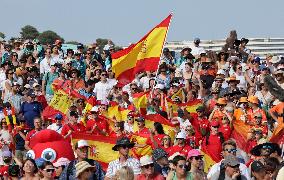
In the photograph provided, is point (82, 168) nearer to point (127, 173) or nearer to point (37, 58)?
point (127, 173)

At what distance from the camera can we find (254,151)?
549 inches

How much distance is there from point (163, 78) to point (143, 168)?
34.4ft

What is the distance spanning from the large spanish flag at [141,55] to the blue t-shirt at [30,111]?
8.16ft

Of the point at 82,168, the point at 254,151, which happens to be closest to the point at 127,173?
the point at 82,168

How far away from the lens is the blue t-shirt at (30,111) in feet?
75.5

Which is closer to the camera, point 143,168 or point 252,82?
point 143,168

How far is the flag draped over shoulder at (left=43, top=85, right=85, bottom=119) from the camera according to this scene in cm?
2272

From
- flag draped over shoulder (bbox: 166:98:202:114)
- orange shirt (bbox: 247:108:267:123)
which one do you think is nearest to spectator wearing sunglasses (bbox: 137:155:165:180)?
orange shirt (bbox: 247:108:267:123)

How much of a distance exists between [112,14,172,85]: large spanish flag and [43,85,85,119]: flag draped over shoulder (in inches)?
67.2

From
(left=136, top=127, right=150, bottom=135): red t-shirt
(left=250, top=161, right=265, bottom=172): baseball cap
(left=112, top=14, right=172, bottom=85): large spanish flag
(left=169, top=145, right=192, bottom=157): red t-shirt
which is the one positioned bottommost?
(left=250, top=161, right=265, bottom=172): baseball cap

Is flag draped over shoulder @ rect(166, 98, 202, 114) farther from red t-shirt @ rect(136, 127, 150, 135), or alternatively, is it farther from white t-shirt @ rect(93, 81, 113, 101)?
white t-shirt @ rect(93, 81, 113, 101)

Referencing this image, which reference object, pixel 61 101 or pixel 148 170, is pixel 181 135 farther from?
pixel 61 101

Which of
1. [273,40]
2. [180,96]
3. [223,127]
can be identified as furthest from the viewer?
[273,40]

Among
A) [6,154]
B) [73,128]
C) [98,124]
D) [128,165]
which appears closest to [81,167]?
[128,165]
